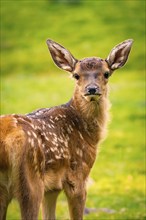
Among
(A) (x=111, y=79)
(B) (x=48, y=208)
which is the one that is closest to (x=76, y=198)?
(B) (x=48, y=208)

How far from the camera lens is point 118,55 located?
1071 cm

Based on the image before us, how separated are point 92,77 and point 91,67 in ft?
0.68

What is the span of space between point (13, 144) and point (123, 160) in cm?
1176

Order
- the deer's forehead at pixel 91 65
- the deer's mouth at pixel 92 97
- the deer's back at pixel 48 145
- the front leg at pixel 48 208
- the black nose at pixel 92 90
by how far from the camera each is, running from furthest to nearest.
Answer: the deer's forehead at pixel 91 65
the front leg at pixel 48 208
the deer's mouth at pixel 92 97
the black nose at pixel 92 90
the deer's back at pixel 48 145

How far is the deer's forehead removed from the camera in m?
10.2

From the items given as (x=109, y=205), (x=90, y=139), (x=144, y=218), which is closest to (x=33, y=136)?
(x=90, y=139)

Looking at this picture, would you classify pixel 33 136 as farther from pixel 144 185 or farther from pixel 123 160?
pixel 123 160

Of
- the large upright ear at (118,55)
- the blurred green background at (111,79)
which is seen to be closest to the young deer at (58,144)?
the large upright ear at (118,55)

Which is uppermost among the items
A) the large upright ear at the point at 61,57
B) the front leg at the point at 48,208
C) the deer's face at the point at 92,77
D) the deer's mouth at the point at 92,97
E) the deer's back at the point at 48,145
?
the large upright ear at the point at 61,57

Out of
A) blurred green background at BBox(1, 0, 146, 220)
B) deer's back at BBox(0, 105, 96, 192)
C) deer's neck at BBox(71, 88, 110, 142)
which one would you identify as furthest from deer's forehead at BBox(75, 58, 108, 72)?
blurred green background at BBox(1, 0, 146, 220)

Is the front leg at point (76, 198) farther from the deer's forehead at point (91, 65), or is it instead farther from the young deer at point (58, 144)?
Result: the deer's forehead at point (91, 65)

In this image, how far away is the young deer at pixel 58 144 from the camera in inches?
308

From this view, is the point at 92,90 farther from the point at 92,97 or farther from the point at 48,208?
the point at 48,208

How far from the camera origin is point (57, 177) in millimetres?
8805
